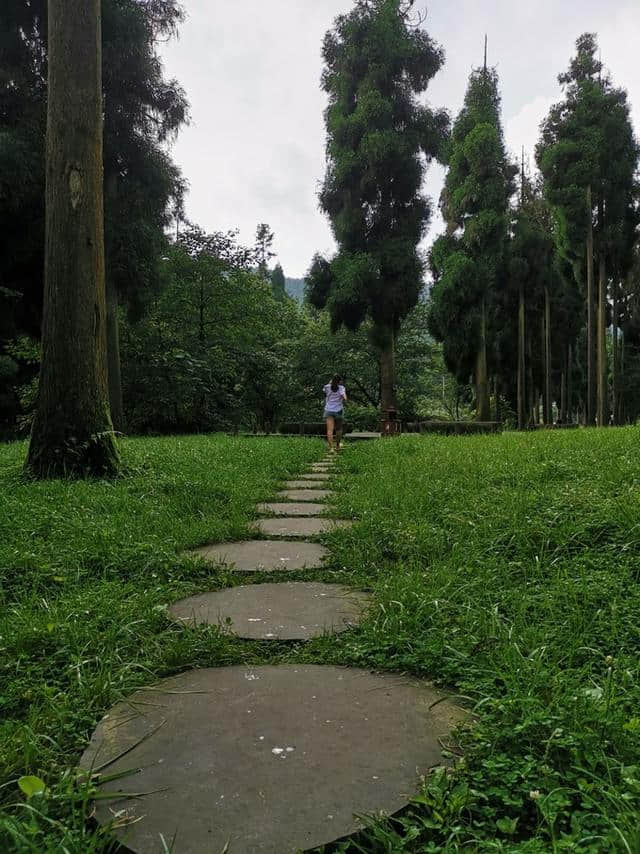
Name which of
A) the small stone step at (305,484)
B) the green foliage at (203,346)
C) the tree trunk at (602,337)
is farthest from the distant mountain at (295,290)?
the small stone step at (305,484)

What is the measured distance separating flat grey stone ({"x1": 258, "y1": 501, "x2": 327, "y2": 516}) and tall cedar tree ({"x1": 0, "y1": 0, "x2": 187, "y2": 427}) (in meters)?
8.24

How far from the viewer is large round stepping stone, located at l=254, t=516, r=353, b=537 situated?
140 inches

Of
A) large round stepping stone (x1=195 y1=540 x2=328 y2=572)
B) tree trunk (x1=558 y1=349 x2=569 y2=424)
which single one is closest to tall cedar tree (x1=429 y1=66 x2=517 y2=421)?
tree trunk (x1=558 y1=349 x2=569 y2=424)

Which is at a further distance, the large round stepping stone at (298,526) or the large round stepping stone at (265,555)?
the large round stepping stone at (298,526)

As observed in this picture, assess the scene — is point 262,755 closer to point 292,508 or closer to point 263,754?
point 263,754

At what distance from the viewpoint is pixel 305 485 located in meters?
5.81

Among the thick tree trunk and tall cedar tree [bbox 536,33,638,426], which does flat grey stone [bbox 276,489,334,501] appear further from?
tall cedar tree [bbox 536,33,638,426]

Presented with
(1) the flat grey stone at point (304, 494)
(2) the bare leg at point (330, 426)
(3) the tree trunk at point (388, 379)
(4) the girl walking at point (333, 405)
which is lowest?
(1) the flat grey stone at point (304, 494)

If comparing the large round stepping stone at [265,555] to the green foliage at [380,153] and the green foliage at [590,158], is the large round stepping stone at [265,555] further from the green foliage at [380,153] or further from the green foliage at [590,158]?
the green foliage at [590,158]

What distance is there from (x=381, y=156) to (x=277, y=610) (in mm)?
15447

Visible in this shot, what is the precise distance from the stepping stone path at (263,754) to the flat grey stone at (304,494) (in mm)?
2906

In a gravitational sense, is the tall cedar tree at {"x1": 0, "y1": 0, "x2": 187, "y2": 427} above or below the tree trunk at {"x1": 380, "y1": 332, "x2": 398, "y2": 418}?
above

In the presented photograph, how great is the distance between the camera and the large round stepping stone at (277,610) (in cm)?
202

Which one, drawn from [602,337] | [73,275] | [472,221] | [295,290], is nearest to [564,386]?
[602,337]
